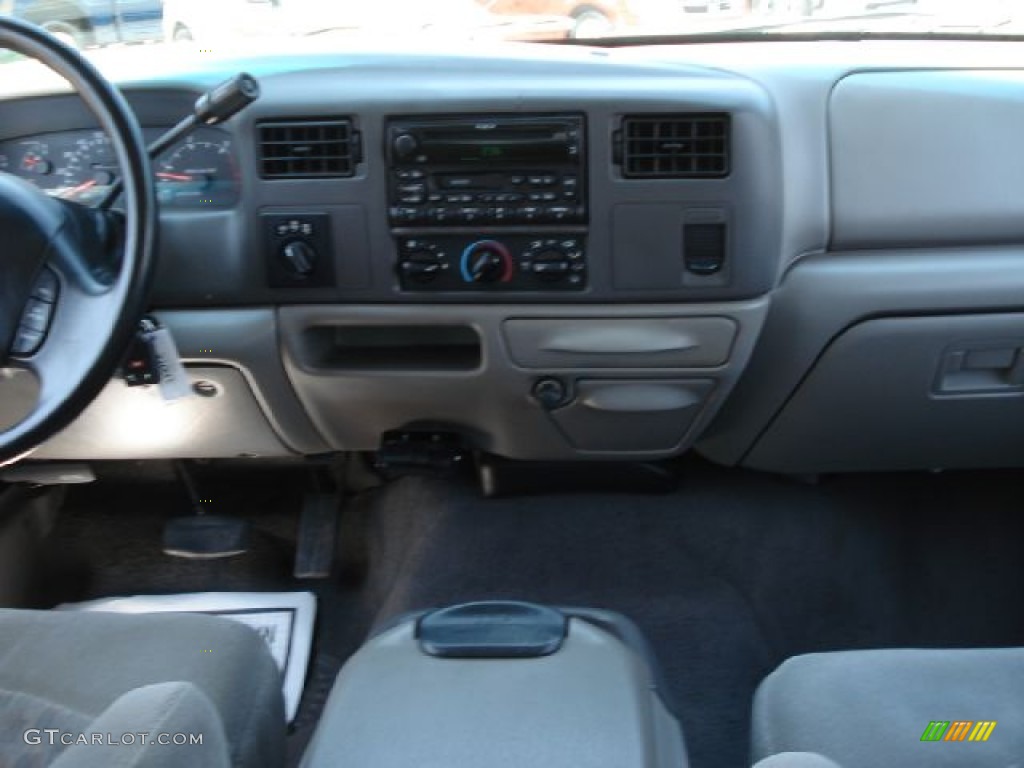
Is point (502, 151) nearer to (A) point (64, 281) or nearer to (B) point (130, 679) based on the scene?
(A) point (64, 281)

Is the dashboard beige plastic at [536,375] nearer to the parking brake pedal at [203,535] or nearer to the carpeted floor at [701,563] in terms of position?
the carpeted floor at [701,563]

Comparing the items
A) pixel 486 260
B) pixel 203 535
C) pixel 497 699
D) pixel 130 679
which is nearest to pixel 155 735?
pixel 130 679

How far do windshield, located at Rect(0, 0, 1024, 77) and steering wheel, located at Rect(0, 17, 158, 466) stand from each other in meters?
0.48

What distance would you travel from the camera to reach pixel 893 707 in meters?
1.15

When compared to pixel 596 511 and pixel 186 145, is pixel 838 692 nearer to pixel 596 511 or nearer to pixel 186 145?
pixel 596 511

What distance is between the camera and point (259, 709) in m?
1.21

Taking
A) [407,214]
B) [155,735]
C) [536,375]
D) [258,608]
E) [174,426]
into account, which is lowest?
[258,608]

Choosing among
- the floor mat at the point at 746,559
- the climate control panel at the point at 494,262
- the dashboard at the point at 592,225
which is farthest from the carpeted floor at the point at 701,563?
the climate control panel at the point at 494,262

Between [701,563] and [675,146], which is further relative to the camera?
[701,563]

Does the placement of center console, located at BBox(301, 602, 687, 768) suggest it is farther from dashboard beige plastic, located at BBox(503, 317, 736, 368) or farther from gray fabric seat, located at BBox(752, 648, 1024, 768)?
dashboard beige plastic, located at BBox(503, 317, 736, 368)

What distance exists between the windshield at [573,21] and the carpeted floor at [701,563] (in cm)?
85

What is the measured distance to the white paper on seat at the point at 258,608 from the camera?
2094mm

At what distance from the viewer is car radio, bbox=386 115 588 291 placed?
156cm

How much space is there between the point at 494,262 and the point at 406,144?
0.21 meters
